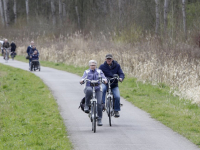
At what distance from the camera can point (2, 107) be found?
1246cm

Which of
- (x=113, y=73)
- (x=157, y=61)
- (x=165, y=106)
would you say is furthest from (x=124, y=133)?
(x=157, y=61)

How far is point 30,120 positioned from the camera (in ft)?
34.2

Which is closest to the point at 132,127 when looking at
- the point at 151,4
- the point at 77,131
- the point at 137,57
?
the point at 77,131

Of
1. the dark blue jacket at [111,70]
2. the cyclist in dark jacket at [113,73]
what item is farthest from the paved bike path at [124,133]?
the dark blue jacket at [111,70]

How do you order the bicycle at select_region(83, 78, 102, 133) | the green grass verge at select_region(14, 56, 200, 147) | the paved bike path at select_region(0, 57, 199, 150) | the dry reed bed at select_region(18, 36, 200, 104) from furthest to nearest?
1. the dry reed bed at select_region(18, 36, 200, 104)
2. the green grass verge at select_region(14, 56, 200, 147)
3. the bicycle at select_region(83, 78, 102, 133)
4. the paved bike path at select_region(0, 57, 199, 150)

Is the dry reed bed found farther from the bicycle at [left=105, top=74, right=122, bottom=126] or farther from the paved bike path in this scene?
the bicycle at [left=105, top=74, right=122, bottom=126]

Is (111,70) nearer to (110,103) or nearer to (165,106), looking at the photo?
(110,103)

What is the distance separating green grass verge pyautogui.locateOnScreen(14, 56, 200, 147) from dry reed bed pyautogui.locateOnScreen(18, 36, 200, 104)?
42 cm

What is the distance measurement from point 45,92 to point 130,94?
3225 mm

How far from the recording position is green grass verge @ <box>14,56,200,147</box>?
9767 mm

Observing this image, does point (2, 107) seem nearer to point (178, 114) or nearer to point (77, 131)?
point (77, 131)

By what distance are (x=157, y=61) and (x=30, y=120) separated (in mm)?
9498

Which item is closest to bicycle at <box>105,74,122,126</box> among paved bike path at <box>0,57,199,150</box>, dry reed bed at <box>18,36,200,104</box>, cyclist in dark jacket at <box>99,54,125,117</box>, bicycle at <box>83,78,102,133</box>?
cyclist in dark jacket at <box>99,54,125,117</box>

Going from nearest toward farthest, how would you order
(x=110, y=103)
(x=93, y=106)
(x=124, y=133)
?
(x=124, y=133) → (x=93, y=106) → (x=110, y=103)
